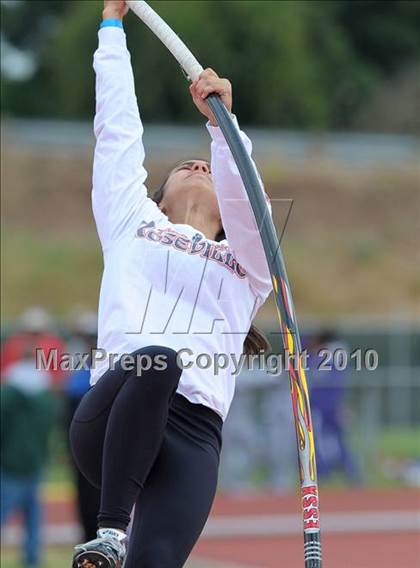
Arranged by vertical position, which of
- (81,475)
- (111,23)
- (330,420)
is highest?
(330,420)

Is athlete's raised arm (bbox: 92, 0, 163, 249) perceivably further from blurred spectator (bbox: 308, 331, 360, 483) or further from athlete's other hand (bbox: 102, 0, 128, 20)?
blurred spectator (bbox: 308, 331, 360, 483)

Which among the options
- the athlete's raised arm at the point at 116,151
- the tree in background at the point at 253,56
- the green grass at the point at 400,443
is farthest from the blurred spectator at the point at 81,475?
the tree in background at the point at 253,56

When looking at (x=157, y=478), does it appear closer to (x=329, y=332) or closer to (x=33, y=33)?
(x=329, y=332)

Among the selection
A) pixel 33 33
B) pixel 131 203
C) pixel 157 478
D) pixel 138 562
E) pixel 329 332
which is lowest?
pixel 138 562

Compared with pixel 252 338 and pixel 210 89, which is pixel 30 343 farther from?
pixel 210 89

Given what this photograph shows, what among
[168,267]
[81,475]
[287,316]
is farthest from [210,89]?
[81,475]

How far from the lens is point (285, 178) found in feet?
127

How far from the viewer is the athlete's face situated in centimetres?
446

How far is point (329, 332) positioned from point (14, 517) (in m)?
4.70

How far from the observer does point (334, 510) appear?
13633 millimetres

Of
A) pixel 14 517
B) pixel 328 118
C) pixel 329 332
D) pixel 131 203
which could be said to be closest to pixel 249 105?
pixel 328 118

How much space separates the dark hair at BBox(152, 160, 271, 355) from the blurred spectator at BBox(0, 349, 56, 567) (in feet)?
16.5

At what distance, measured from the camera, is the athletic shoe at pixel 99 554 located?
368 cm

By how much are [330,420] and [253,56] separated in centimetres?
2681
